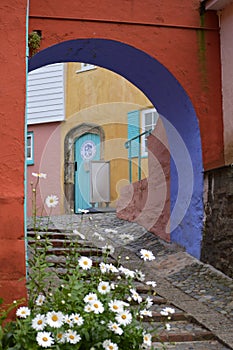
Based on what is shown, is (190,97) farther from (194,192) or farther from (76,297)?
(76,297)

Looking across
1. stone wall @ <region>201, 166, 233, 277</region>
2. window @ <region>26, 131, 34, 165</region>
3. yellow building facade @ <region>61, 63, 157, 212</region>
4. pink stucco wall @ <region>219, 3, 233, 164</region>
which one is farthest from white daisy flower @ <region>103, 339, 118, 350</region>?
window @ <region>26, 131, 34, 165</region>

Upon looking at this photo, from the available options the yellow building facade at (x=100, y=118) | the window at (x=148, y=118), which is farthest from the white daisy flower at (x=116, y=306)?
the window at (x=148, y=118)

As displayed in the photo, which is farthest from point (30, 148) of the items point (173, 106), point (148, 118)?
point (173, 106)

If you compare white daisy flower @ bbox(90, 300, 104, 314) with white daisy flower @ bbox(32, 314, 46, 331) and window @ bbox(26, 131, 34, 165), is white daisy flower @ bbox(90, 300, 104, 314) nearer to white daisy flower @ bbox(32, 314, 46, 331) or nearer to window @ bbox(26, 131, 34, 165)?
white daisy flower @ bbox(32, 314, 46, 331)

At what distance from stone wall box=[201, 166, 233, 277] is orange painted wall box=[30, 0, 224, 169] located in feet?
0.72

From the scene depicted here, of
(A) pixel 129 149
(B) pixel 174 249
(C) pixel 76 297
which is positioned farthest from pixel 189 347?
(A) pixel 129 149

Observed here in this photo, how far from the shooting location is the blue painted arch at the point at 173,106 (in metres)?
6.29

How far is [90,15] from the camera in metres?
6.05

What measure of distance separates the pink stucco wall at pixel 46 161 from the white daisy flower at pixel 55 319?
405 inches

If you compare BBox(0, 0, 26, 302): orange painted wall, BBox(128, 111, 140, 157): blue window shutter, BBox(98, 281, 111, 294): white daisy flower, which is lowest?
BBox(98, 281, 111, 294): white daisy flower

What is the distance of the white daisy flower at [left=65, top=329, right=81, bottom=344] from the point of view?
265 cm

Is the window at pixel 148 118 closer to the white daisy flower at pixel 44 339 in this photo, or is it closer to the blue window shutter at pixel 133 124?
the blue window shutter at pixel 133 124

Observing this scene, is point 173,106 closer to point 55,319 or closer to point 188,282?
point 188,282

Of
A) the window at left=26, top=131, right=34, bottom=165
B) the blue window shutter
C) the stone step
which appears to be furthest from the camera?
the window at left=26, top=131, right=34, bottom=165
